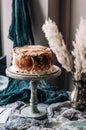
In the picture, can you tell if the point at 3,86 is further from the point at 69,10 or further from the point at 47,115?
the point at 69,10

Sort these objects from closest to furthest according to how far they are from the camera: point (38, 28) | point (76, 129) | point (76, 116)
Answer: point (76, 129), point (76, 116), point (38, 28)

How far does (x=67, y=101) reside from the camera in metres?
1.38

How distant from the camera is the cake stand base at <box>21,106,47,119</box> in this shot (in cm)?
123

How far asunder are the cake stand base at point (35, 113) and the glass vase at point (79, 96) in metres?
0.15

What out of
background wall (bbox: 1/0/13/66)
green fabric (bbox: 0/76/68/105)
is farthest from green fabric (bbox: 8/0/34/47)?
green fabric (bbox: 0/76/68/105)

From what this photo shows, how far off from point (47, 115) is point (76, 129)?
7.5 inches

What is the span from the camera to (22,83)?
158cm

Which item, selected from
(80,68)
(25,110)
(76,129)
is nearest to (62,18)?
(80,68)

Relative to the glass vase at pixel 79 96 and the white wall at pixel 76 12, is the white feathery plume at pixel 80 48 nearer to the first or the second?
the glass vase at pixel 79 96

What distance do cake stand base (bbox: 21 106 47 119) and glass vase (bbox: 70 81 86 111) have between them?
148 millimetres

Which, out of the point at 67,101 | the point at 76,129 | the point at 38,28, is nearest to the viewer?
the point at 76,129

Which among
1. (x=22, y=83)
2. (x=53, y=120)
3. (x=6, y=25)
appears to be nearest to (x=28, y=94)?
(x=22, y=83)

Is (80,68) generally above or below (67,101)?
above

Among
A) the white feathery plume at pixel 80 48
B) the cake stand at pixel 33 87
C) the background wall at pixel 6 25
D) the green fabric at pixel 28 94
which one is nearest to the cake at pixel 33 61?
the cake stand at pixel 33 87
